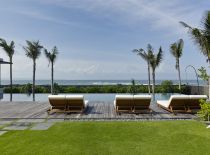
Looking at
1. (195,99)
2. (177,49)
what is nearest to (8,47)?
(177,49)

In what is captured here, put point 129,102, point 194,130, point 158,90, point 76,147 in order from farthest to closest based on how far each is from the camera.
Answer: point 158,90 < point 129,102 < point 194,130 < point 76,147

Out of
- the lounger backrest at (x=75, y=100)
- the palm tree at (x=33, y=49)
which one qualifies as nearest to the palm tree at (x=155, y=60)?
the palm tree at (x=33, y=49)

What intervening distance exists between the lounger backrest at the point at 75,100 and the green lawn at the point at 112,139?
7.69 ft

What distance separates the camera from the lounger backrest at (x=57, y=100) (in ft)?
34.8

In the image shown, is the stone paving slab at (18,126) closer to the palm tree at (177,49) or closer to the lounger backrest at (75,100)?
the lounger backrest at (75,100)

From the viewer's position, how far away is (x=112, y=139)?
6582 millimetres

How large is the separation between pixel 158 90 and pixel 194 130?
1870 centimetres

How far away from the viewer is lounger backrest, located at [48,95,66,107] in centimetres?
1062

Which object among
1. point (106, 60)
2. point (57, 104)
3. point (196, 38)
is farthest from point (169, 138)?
point (106, 60)

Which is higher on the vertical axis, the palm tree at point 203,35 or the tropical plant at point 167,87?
the palm tree at point 203,35

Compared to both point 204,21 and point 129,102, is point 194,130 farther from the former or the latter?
point 204,21

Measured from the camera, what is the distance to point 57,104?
35.9 feet

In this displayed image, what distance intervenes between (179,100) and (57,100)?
465 cm

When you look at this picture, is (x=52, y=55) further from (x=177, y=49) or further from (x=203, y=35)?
(x=203, y=35)
